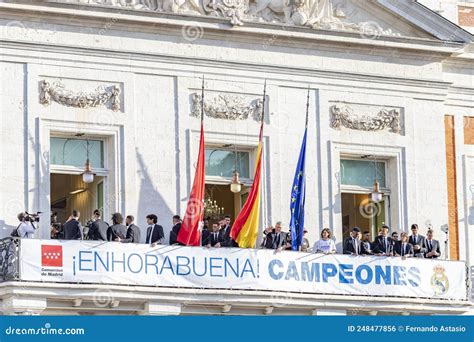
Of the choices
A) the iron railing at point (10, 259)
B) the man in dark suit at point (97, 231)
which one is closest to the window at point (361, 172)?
the man in dark suit at point (97, 231)

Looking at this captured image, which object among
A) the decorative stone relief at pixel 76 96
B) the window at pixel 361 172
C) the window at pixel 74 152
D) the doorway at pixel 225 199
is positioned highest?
the decorative stone relief at pixel 76 96

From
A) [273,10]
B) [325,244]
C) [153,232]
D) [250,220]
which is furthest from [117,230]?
[273,10]

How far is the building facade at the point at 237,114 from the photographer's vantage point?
31609 millimetres

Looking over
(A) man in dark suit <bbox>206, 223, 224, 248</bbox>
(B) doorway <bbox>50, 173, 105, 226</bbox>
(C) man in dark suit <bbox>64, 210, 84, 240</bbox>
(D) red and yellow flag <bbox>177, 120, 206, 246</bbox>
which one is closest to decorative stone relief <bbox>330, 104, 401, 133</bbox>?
(D) red and yellow flag <bbox>177, 120, 206, 246</bbox>

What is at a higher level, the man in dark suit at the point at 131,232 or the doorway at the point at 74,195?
the doorway at the point at 74,195

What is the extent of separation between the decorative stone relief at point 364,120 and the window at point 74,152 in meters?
4.56

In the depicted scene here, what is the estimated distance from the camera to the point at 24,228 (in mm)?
30391

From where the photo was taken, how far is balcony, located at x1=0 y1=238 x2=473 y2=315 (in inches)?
1173

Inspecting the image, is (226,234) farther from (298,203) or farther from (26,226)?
(26,226)

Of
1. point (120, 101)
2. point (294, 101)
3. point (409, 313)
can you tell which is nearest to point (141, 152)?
point (120, 101)

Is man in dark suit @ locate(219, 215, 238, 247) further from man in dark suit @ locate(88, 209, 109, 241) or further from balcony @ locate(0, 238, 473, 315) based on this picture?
man in dark suit @ locate(88, 209, 109, 241)

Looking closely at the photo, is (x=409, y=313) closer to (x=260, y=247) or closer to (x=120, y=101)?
(x=260, y=247)

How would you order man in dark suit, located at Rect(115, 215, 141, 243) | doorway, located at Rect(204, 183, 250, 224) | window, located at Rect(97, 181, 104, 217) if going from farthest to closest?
doorway, located at Rect(204, 183, 250, 224) < window, located at Rect(97, 181, 104, 217) < man in dark suit, located at Rect(115, 215, 141, 243)

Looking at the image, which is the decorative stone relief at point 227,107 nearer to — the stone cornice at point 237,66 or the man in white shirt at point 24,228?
the stone cornice at point 237,66
